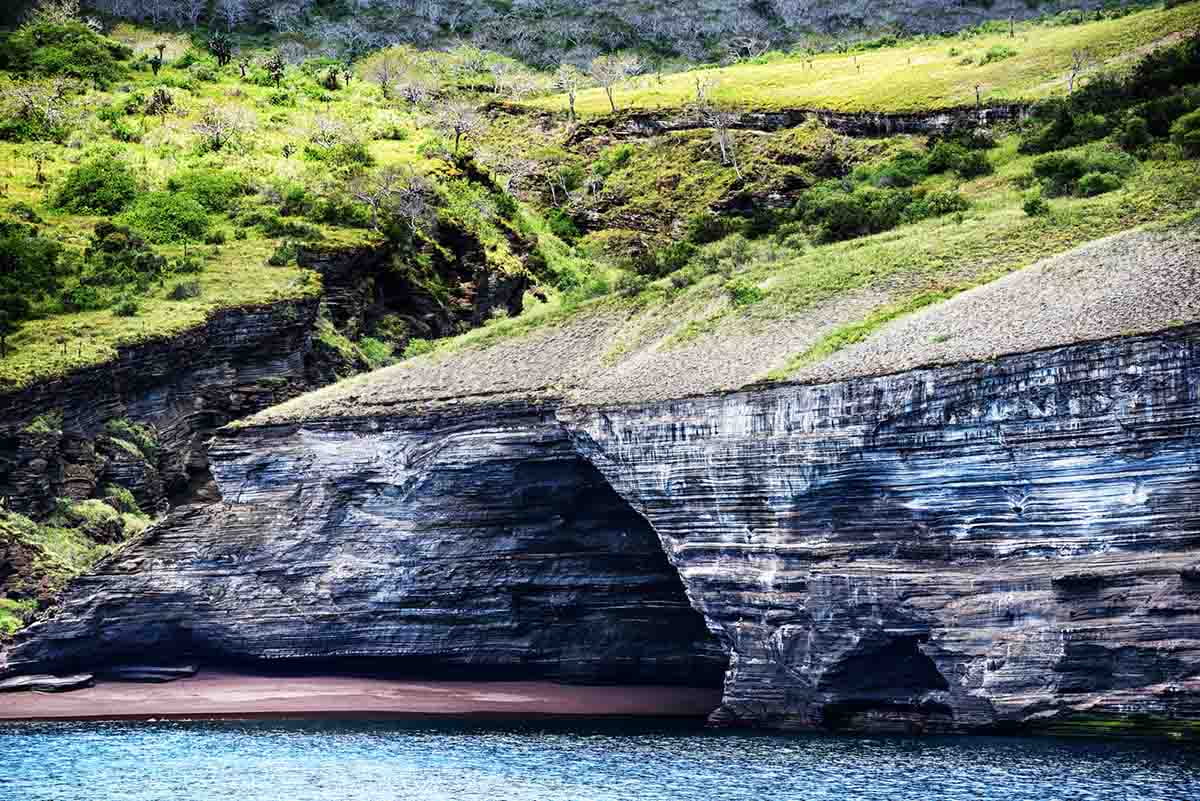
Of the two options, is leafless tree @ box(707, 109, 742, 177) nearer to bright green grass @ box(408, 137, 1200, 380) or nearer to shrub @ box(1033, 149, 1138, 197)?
shrub @ box(1033, 149, 1138, 197)

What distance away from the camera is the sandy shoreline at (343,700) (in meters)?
56.2

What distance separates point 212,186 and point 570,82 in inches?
1945

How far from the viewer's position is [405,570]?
2373 inches

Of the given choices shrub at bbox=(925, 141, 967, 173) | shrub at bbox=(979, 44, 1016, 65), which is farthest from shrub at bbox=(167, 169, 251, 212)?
shrub at bbox=(979, 44, 1016, 65)

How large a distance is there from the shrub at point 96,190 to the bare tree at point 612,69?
52150 mm

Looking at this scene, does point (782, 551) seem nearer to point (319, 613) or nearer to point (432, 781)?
point (432, 781)

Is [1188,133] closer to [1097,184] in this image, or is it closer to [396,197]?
[1097,184]

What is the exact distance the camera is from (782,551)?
49.3 meters

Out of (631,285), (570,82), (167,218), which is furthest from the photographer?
(570,82)

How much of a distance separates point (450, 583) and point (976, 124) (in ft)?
195

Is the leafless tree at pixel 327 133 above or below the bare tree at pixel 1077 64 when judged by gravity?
below

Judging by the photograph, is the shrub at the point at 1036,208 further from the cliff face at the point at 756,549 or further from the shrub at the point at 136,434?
the shrub at the point at 136,434

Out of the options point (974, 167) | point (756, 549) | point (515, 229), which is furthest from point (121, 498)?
point (974, 167)

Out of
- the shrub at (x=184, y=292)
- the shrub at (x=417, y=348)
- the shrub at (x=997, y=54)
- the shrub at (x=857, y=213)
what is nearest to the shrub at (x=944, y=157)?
the shrub at (x=857, y=213)
